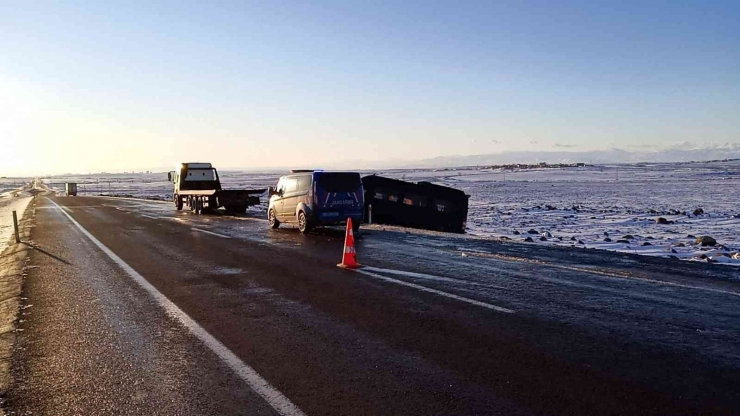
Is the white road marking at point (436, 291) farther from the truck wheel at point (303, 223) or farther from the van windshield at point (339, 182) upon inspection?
the truck wheel at point (303, 223)

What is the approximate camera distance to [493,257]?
1215cm

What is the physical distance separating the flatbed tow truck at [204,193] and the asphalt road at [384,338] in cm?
1830

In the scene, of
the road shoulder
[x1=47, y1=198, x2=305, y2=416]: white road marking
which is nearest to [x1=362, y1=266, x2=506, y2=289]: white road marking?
[x1=47, y1=198, x2=305, y2=416]: white road marking

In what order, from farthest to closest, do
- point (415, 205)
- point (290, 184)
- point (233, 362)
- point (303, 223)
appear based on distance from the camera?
1. point (415, 205)
2. point (290, 184)
3. point (303, 223)
4. point (233, 362)

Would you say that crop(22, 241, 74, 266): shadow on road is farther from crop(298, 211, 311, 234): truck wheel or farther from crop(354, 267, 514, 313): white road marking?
crop(354, 267, 514, 313): white road marking

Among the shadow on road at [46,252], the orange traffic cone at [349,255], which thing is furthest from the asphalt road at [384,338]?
the shadow on road at [46,252]

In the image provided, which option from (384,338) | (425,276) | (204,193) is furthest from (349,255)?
(204,193)

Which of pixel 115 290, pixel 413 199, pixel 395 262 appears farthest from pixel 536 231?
pixel 115 290

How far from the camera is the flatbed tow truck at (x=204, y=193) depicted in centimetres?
2994

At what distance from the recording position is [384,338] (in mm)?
6031

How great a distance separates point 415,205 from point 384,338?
1895 cm

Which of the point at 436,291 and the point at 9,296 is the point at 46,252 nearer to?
the point at 9,296

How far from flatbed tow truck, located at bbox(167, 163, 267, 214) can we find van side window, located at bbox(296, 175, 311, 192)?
1000cm

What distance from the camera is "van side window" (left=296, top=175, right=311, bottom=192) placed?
699 inches
